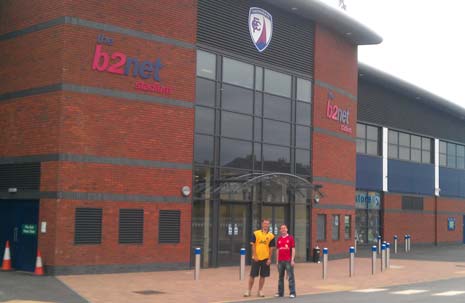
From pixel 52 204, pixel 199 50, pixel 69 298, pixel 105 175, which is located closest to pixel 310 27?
pixel 199 50

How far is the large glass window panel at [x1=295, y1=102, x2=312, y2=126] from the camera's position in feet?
94.0

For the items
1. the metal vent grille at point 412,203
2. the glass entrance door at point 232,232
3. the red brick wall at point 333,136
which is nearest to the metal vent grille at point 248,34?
the red brick wall at point 333,136

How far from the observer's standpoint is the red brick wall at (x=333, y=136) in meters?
29.8

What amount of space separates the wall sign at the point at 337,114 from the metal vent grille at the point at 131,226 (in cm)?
1182

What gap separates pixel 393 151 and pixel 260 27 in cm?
1936

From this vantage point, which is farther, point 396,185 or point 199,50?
point 396,185

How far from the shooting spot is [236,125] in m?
25.5

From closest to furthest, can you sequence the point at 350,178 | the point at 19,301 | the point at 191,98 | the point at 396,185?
the point at 19,301 < the point at 191,98 < the point at 350,178 < the point at 396,185

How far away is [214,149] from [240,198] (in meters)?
2.35

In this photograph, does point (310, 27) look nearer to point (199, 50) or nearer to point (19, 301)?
point (199, 50)

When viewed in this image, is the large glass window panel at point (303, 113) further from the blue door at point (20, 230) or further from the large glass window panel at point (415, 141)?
the large glass window panel at point (415, 141)

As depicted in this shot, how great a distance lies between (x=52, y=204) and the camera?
20156 millimetres

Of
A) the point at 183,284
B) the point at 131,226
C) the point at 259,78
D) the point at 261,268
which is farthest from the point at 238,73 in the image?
the point at 261,268

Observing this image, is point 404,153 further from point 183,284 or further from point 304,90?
point 183,284
